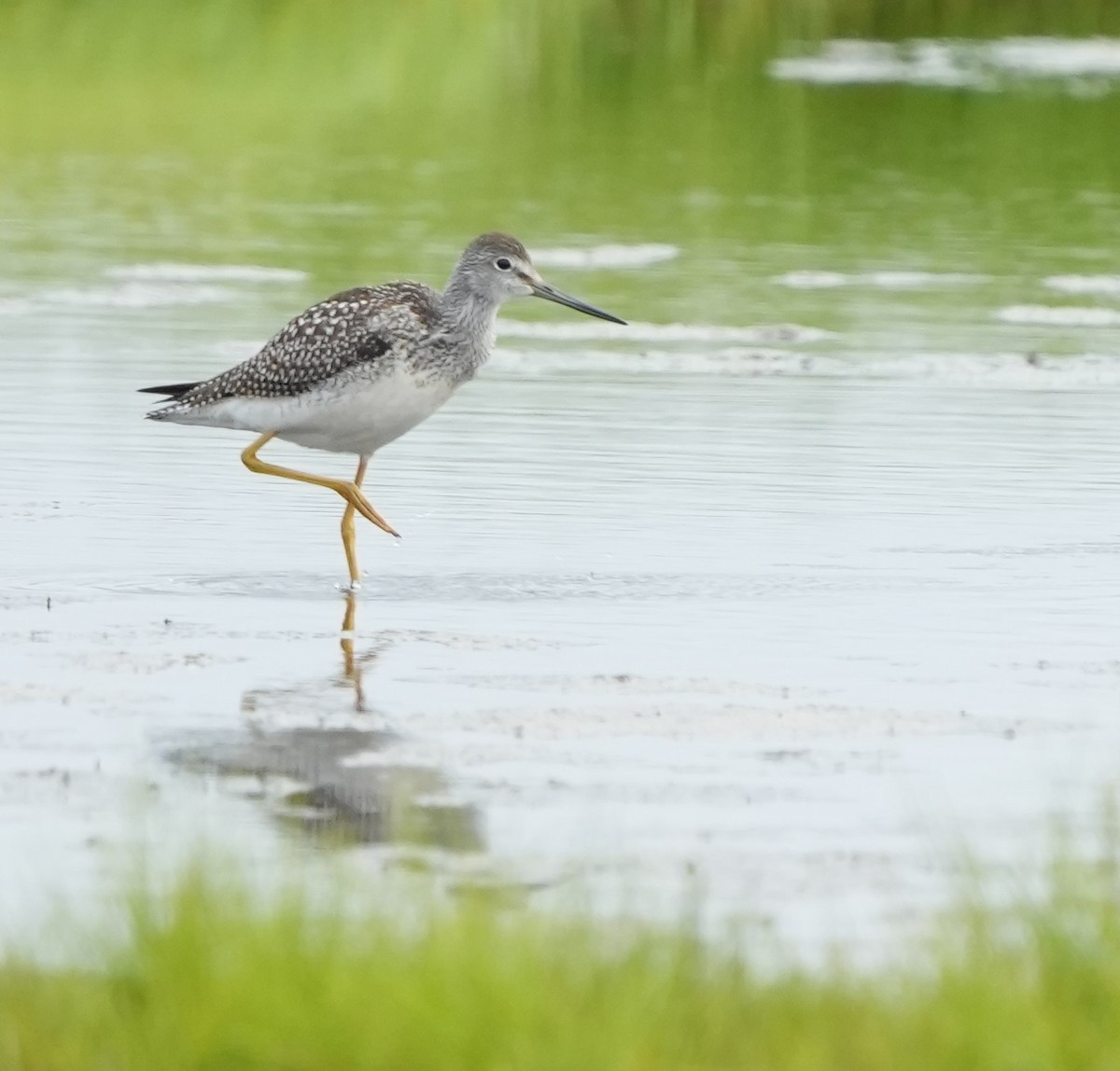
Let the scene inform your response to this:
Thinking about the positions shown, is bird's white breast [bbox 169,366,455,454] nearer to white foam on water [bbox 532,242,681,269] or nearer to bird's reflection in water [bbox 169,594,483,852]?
bird's reflection in water [bbox 169,594,483,852]

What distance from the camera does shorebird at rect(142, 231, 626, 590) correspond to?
33.7ft

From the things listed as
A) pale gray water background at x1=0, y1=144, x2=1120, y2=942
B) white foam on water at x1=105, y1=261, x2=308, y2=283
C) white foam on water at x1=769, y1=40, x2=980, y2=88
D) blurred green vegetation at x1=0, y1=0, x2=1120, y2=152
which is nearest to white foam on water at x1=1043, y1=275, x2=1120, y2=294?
pale gray water background at x1=0, y1=144, x2=1120, y2=942

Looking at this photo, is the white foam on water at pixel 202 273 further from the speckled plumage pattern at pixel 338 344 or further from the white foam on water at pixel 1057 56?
the white foam on water at pixel 1057 56

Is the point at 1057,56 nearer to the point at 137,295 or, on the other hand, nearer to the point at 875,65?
the point at 875,65

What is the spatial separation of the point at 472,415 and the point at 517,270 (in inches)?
96.6

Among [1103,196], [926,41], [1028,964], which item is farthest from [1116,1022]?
[926,41]

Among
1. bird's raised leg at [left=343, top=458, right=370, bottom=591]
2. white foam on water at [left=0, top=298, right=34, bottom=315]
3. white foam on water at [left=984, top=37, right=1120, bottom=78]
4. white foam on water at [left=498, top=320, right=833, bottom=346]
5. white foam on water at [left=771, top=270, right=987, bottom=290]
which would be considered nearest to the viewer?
bird's raised leg at [left=343, top=458, right=370, bottom=591]

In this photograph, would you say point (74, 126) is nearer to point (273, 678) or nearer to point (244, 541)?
point (244, 541)

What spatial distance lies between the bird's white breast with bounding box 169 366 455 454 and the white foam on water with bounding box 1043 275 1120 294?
8.32 metres

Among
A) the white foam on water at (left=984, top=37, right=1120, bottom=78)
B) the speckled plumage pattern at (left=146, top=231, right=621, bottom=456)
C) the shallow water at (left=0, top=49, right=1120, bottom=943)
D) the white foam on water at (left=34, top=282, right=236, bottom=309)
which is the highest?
the speckled plumage pattern at (left=146, top=231, right=621, bottom=456)

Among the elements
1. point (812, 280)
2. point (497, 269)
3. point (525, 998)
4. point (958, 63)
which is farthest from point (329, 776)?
point (958, 63)

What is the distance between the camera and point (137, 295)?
1684 cm

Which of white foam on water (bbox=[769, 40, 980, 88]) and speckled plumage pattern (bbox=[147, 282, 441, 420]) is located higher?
speckled plumage pattern (bbox=[147, 282, 441, 420])

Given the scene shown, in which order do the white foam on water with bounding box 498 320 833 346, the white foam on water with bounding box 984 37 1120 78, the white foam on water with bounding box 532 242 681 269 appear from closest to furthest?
the white foam on water with bounding box 498 320 833 346 < the white foam on water with bounding box 532 242 681 269 < the white foam on water with bounding box 984 37 1120 78
